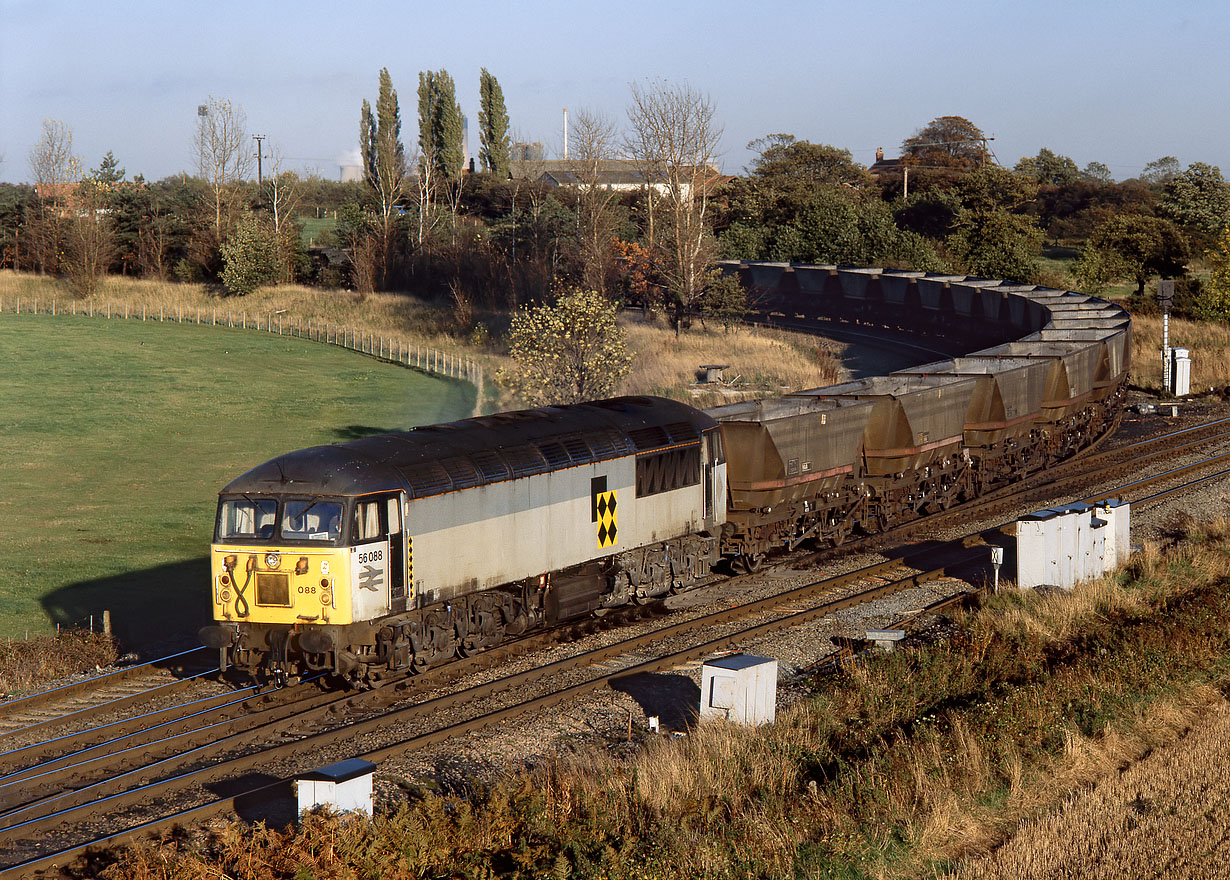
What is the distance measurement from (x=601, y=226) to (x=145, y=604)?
137ft

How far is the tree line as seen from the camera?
204ft

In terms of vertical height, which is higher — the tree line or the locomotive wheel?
the tree line

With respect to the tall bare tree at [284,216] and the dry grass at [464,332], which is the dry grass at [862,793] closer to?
the dry grass at [464,332]

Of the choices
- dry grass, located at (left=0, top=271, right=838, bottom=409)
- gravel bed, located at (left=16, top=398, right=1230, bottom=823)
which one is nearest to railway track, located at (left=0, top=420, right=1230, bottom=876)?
gravel bed, located at (left=16, top=398, right=1230, bottom=823)

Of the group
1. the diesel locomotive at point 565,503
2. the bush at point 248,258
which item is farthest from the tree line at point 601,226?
the diesel locomotive at point 565,503

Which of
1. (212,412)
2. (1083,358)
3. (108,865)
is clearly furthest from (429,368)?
(108,865)

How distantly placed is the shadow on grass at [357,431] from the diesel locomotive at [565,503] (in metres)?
20.7

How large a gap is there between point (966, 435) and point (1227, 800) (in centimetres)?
1746

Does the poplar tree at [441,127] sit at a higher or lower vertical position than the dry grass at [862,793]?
higher

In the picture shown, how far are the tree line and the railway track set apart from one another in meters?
39.5

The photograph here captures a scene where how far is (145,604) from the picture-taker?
2350cm

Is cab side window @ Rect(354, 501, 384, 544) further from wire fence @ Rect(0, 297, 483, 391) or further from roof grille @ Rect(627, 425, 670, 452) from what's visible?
wire fence @ Rect(0, 297, 483, 391)

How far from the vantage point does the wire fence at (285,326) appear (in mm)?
62531

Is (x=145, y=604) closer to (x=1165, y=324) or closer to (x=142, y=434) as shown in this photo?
(x=142, y=434)
